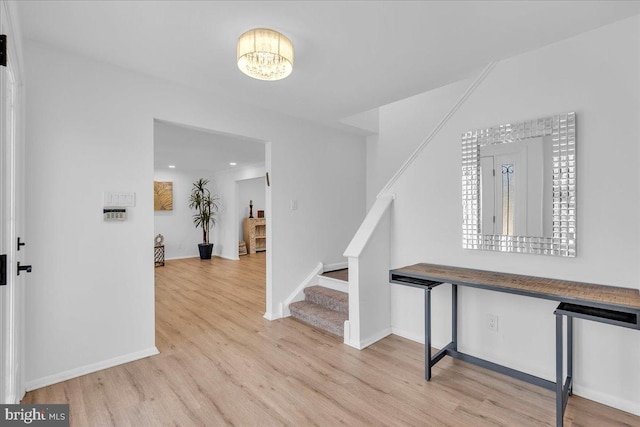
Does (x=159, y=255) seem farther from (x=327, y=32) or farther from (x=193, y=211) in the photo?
(x=327, y=32)

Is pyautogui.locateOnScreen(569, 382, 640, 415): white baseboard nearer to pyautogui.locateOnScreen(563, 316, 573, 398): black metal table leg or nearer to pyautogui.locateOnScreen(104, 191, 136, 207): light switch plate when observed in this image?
pyautogui.locateOnScreen(563, 316, 573, 398): black metal table leg

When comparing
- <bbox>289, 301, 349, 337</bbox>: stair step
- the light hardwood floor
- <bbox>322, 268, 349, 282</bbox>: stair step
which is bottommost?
the light hardwood floor

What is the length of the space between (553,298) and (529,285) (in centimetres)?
22

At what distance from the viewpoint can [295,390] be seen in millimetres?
2104

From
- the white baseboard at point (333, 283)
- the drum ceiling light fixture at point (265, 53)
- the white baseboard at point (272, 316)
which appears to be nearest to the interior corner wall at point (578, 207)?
the white baseboard at point (333, 283)

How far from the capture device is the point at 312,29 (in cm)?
196

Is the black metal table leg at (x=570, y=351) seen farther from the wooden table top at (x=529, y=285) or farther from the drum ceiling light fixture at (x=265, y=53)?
the drum ceiling light fixture at (x=265, y=53)

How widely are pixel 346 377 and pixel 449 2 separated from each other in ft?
8.09

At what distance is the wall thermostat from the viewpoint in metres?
2.37

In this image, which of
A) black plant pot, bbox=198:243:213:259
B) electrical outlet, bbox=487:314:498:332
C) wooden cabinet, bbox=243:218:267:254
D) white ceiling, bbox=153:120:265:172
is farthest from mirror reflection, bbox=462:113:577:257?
wooden cabinet, bbox=243:218:267:254

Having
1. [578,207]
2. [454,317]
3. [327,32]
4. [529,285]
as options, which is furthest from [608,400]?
[327,32]

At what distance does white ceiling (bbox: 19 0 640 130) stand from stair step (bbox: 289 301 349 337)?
7.35 ft

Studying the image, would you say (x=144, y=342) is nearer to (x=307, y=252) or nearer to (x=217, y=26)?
(x=307, y=252)

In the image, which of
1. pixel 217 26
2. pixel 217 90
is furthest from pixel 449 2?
pixel 217 90
